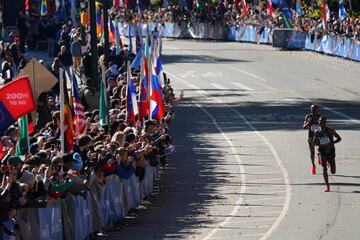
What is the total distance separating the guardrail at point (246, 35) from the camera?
6097cm

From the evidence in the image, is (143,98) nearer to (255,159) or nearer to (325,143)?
(325,143)

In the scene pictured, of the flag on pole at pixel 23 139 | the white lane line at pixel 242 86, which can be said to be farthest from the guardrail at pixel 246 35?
the flag on pole at pixel 23 139

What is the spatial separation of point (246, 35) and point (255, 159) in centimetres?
4575

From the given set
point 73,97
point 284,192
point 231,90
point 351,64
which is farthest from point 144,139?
point 351,64

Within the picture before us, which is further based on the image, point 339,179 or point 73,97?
point 339,179

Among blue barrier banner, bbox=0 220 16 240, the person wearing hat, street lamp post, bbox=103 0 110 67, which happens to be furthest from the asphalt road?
blue barrier banner, bbox=0 220 16 240

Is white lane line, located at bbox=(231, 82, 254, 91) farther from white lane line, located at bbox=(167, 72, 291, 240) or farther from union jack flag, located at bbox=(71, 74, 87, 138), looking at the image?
union jack flag, located at bbox=(71, 74, 87, 138)

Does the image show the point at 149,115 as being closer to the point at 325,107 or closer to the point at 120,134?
the point at 120,134

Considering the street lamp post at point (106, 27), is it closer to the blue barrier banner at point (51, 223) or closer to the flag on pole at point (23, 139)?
the flag on pole at point (23, 139)

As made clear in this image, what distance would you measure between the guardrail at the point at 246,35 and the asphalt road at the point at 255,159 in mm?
1227

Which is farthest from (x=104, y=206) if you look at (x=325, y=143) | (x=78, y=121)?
(x=325, y=143)

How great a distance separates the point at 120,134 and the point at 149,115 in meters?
5.71

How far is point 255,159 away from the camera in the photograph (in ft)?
102

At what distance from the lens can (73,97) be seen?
23.9 metres
